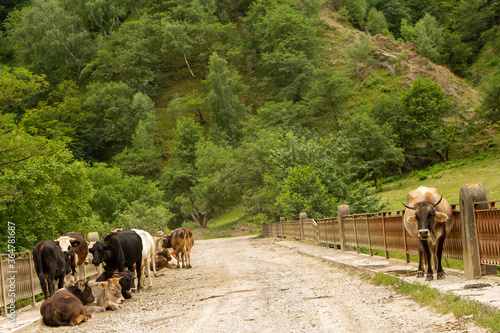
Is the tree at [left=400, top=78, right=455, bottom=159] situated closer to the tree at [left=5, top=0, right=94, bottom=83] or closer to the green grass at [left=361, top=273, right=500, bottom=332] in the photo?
the green grass at [left=361, top=273, right=500, bottom=332]

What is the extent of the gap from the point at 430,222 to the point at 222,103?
7123cm

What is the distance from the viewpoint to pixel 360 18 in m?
114

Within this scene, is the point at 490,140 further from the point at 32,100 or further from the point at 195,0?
the point at 32,100

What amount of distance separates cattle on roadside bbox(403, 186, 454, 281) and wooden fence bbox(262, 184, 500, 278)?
1.18 ft

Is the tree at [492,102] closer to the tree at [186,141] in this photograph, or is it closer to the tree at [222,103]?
the tree at [222,103]

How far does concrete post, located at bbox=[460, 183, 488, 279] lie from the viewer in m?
9.13

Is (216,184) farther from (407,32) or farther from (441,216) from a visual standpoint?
(407,32)

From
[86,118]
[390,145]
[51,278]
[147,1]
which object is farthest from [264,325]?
[147,1]

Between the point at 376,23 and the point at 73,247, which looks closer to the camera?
the point at 73,247

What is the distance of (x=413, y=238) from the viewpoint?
40.8 feet

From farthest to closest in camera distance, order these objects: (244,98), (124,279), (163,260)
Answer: (244,98) < (163,260) < (124,279)

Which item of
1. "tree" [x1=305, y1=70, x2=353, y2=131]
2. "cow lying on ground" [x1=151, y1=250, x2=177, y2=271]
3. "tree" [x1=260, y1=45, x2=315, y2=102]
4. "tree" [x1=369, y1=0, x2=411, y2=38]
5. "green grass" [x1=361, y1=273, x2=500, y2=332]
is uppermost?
"tree" [x1=369, y1=0, x2=411, y2=38]

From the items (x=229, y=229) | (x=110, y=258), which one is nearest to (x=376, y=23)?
(x=229, y=229)

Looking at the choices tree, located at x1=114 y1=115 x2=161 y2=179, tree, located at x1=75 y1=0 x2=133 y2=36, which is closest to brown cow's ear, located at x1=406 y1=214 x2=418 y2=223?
tree, located at x1=114 y1=115 x2=161 y2=179
